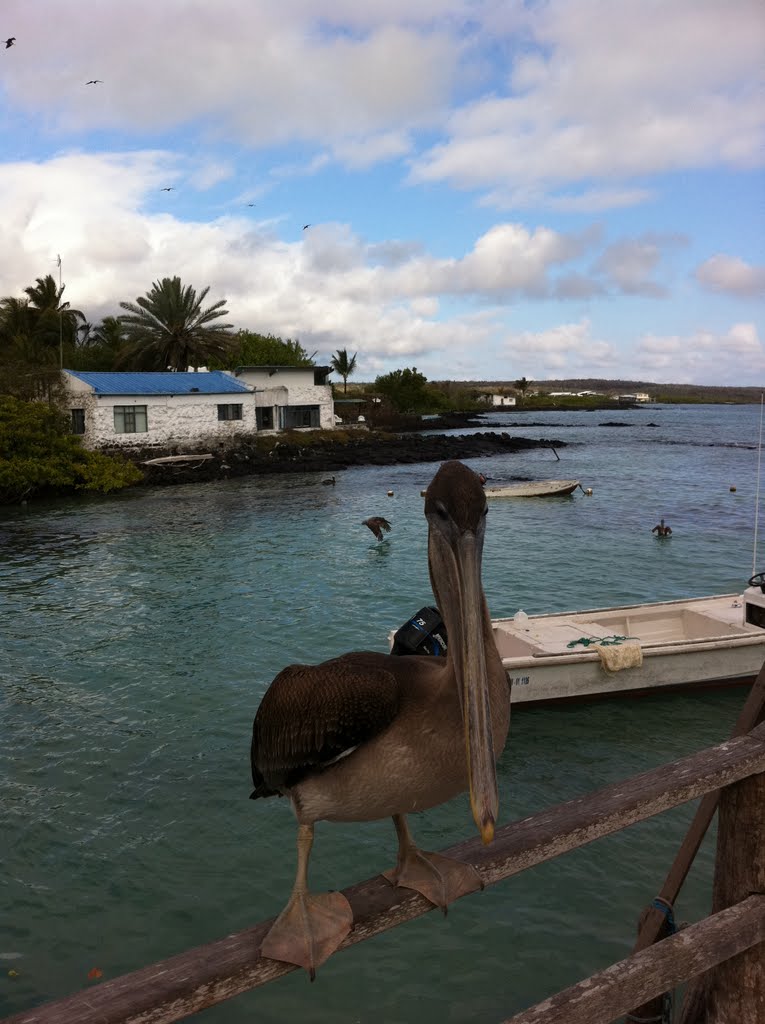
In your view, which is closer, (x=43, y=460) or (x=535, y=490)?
(x=43, y=460)

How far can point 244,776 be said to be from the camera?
9703mm

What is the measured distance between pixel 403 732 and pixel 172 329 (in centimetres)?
5315

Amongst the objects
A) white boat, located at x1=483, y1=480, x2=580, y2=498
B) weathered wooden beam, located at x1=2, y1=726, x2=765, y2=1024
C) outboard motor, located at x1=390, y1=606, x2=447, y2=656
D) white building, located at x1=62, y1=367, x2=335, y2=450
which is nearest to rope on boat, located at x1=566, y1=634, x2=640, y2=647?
outboard motor, located at x1=390, y1=606, x2=447, y2=656

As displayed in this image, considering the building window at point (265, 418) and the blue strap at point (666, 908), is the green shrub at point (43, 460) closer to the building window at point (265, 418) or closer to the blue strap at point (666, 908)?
the building window at point (265, 418)

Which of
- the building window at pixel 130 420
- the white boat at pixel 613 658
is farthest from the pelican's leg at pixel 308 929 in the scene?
the building window at pixel 130 420

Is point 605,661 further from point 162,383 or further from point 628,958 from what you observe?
point 162,383

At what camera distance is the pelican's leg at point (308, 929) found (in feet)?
6.77

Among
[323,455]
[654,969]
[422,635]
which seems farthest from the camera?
[323,455]

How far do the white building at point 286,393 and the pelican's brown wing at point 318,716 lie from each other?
50.7 meters

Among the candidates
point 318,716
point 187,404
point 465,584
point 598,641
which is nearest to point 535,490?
point 187,404

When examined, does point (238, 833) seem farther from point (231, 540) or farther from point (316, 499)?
point (316, 499)

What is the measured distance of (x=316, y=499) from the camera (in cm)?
3500

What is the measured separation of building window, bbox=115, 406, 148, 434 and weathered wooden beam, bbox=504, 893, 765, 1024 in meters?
42.8

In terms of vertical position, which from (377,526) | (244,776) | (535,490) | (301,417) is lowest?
(244,776)
